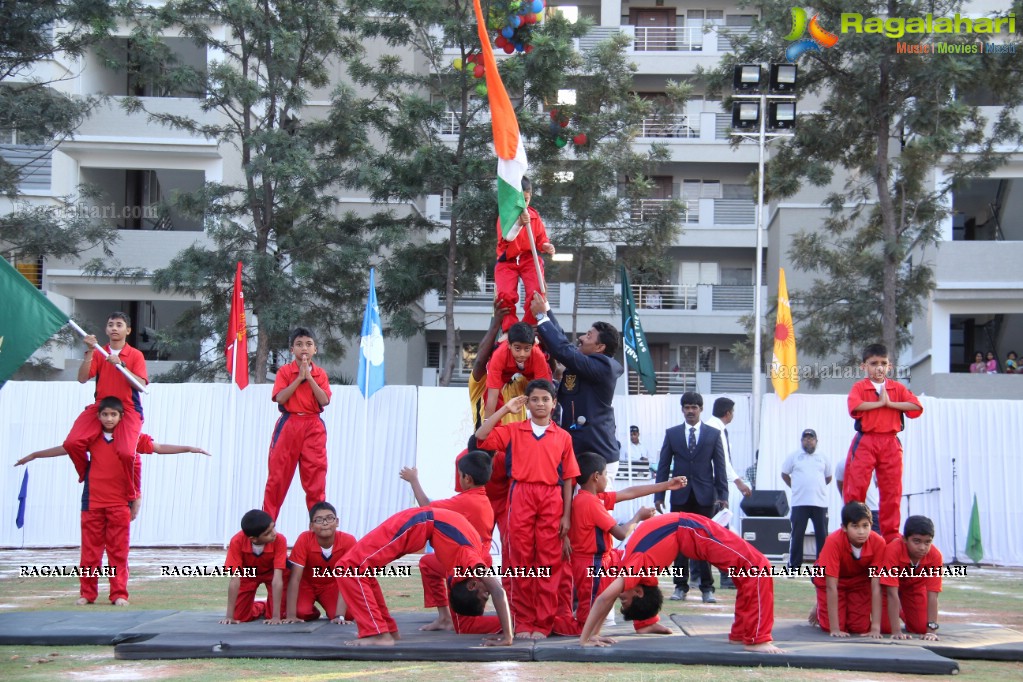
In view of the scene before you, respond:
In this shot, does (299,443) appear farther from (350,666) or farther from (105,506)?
(350,666)

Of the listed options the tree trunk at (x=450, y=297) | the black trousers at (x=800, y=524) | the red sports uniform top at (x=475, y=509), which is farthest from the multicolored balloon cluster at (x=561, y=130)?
the red sports uniform top at (x=475, y=509)

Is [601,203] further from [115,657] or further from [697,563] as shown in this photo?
[115,657]

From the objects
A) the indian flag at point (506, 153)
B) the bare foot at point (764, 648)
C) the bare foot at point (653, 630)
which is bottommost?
the bare foot at point (653, 630)

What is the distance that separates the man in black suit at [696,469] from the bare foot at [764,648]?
3.28 metres

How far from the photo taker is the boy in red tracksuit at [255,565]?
27.5 ft

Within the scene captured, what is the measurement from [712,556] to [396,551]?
2.02m

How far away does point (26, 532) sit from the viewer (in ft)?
52.4

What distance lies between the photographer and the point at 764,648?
7.27 meters

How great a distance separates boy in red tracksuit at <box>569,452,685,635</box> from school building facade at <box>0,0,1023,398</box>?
13932 millimetres

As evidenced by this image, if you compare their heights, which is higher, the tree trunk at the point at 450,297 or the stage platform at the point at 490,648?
the tree trunk at the point at 450,297

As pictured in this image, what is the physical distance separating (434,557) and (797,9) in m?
13.9

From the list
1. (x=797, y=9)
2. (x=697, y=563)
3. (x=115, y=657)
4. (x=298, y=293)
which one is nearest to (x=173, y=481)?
(x=298, y=293)

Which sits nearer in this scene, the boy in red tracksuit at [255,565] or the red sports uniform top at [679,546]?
the red sports uniform top at [679,546]

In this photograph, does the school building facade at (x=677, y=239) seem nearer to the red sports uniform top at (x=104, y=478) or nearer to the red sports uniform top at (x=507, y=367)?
the red sports uniform top at (x=104, y=478)
